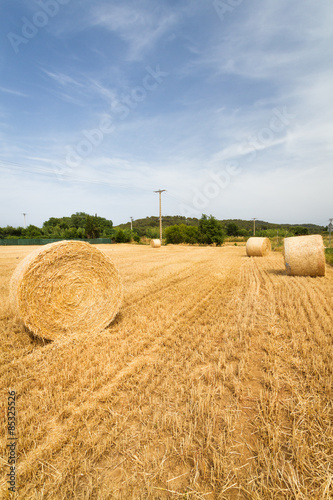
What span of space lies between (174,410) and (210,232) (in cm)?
4077

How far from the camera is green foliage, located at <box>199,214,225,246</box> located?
139 feet

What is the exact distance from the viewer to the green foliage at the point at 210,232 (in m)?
42.2

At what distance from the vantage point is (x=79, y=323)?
4.73 m

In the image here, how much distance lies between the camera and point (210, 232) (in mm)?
A: 42469

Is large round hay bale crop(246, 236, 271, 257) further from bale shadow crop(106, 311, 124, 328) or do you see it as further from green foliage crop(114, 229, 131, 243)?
green foliage crop(114, 229, 131, 243)

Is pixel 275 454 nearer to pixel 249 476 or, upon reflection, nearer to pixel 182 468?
pixel 249 476

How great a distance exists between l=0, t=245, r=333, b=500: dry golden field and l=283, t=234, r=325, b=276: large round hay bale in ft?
16.1

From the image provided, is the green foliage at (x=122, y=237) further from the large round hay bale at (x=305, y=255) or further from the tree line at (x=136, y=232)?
the large round hay bale at (x=305, y=255)

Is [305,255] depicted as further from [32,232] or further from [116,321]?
[32,232]

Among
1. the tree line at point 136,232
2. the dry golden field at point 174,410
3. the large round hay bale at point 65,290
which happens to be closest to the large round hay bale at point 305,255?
the dry golden field at point 174,410

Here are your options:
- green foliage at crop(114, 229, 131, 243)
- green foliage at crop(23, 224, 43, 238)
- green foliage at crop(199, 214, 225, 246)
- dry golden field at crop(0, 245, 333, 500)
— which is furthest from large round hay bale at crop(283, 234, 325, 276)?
green foliage at crop(23, 224, 43, 238)

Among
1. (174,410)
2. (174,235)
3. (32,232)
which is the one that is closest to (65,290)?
(174,410)

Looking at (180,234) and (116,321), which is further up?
(180,234)

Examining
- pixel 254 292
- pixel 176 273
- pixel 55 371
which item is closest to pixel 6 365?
pixel 55 371
